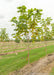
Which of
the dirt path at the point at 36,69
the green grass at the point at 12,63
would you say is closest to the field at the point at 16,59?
the green grass at the point at 12,63

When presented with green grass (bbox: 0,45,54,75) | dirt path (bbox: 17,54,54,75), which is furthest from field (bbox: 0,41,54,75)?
dirt path (bbox: 17,54,54,75)

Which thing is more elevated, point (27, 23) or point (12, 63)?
point (27, 23)

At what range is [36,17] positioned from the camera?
25.3 ft

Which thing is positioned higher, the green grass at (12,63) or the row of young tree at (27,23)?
the row of young tree at (27,23)

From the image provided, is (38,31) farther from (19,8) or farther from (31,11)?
(19,8)

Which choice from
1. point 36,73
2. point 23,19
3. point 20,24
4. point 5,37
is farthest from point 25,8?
point 5,37

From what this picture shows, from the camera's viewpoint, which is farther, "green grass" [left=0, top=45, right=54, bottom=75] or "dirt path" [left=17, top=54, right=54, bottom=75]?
"green grass" [left=0, top=45, right=54, bottom=75]

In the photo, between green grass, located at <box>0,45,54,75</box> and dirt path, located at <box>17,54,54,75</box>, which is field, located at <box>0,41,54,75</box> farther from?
dirt path, located at <box>17,54,54,75</box>

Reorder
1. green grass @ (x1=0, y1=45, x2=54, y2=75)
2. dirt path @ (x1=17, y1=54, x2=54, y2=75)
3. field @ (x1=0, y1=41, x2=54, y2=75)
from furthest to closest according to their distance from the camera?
field @ (x1=0, y1=41, x2=54, y2=75), green grass @ (x1=0, y1=45, x2=54, y2=75), dirt path @ (x1=17, y1=54, x2=54, y2=75)

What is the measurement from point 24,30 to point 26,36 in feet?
2.07

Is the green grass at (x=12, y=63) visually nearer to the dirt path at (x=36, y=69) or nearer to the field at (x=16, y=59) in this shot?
the field at (x=16, y=59)

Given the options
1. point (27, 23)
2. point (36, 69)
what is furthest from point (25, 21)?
point (36, 69)

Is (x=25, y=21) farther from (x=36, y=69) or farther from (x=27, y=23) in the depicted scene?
(x=36, y=69)

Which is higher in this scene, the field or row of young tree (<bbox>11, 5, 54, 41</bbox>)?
row of young tree (<bbox>11, 5, 54, 41</bbox>)
